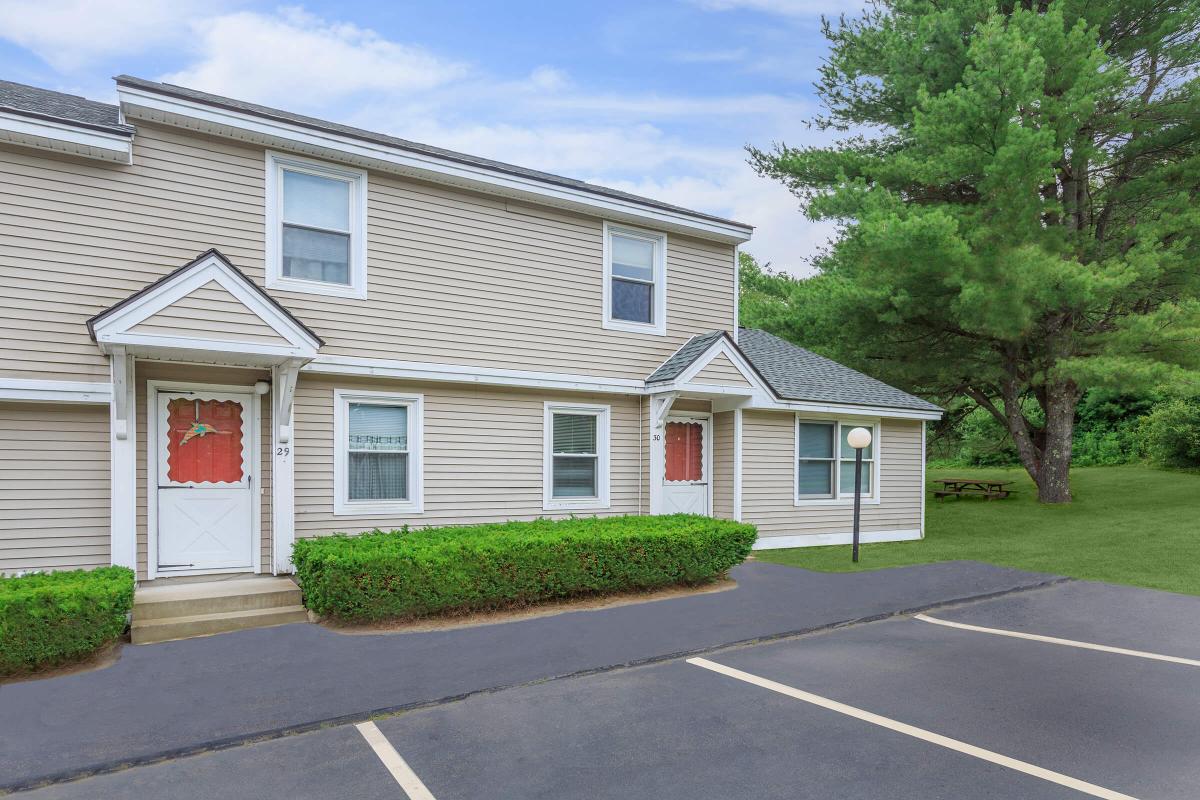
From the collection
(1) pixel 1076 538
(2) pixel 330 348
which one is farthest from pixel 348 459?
(1) pixel 1076 538

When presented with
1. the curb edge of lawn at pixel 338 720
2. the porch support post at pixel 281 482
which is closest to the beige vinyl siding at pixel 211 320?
the porch support post at pixel 281 482

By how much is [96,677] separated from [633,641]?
14.5ft

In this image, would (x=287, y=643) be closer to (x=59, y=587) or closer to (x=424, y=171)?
(x=59, y=587)

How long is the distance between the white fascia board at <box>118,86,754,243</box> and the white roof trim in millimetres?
1872

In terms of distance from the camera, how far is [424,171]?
9.12 meters

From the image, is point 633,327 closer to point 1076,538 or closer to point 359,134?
point 359,134

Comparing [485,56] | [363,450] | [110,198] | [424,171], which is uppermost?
[485,56]

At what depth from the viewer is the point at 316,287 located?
852 centimetres

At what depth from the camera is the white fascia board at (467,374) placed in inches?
332

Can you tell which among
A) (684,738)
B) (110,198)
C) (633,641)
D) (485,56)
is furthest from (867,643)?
(485,56)

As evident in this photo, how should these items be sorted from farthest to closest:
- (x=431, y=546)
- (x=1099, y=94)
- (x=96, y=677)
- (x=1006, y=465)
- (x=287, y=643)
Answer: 1. (x=1006, y=465)
2. (x=1099, y=94)
3. (x=431, y=546)
4. (x=287, y=643)
5. (x=96, y=677)

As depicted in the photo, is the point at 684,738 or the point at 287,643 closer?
the point at 684,738

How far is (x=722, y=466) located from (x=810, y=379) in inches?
112

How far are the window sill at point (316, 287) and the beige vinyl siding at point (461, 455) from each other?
3.48 feet
